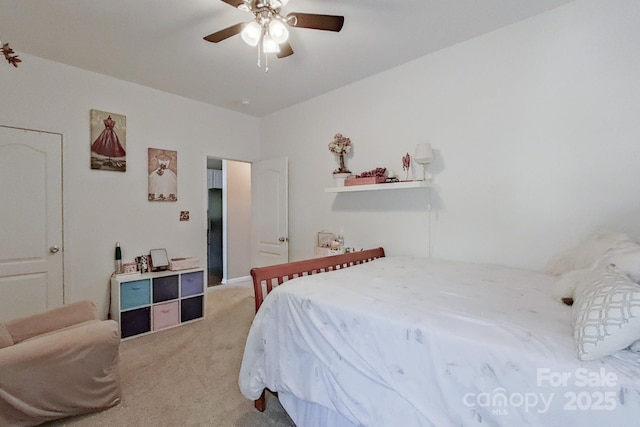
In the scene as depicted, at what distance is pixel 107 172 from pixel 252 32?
2.41 meters

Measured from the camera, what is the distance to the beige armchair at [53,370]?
1.54 meters

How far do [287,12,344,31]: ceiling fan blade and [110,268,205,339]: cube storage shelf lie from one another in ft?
9.16

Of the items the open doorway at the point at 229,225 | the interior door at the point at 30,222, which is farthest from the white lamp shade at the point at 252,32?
the open doorway at the point at 229,225

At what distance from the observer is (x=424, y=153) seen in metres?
2.56

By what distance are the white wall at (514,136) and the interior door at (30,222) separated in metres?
2.98

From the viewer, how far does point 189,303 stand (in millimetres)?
3400

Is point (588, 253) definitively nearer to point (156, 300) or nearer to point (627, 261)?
point (627, 261)

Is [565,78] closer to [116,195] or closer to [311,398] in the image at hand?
[311,398]

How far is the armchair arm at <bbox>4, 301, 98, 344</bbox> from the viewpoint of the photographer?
189 cm

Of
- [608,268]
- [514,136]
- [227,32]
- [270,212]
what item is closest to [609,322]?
[608,268]

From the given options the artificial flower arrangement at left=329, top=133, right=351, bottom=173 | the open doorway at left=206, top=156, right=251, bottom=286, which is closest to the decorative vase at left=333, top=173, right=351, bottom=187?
the artificial flower arrangement at left=329, top=133, right=351, bottom=173

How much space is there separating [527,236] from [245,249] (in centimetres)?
422

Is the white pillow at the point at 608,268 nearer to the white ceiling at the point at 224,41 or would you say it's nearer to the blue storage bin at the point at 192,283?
the white ceiling at the point at 224,41

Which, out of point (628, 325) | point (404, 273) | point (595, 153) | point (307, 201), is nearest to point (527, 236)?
point (595, 153)
